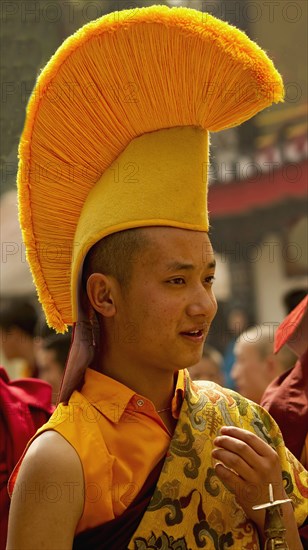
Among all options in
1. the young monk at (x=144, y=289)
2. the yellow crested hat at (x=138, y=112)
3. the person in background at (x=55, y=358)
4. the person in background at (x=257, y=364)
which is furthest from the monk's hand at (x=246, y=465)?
the person in background at (x=55, y=358)

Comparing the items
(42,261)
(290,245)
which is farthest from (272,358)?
(290,245)

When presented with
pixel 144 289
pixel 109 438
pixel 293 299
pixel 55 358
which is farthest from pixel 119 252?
pixel 293 299

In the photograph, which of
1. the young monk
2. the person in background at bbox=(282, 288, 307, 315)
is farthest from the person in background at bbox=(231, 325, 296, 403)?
the young monk

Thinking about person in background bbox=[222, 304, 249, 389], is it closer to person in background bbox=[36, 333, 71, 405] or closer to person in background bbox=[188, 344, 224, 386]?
person in background bbox=[188, 344, 224, 386]

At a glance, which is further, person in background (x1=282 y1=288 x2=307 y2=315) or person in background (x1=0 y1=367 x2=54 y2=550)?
person in background (x1=282 y1=288 x2=307 y2=315)

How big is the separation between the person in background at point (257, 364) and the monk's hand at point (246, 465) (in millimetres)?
2552

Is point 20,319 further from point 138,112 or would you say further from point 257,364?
point 138,112

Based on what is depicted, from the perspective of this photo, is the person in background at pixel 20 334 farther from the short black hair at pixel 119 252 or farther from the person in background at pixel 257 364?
the short black hair at pixel 119 252

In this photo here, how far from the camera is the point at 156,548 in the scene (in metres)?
2.18

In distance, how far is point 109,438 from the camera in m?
2.22

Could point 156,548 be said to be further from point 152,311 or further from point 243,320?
point 243,320

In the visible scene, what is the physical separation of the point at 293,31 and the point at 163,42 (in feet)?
34.8

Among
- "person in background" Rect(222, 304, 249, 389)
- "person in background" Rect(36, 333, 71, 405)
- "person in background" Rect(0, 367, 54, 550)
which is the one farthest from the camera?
"person in background" Rect(222, 304, 249, 389)

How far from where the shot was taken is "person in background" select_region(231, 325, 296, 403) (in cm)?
479
